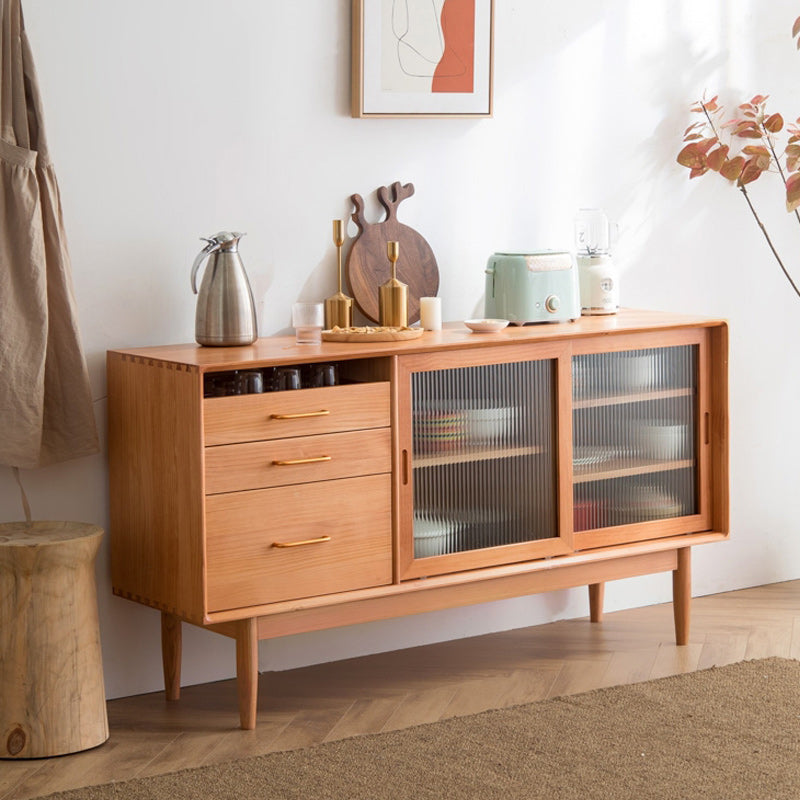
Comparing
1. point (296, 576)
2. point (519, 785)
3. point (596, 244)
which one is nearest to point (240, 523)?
point (296, 576)

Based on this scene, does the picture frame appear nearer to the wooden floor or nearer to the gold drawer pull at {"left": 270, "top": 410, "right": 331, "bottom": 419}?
the gold drawer pull at {"left": 270, "top": 410, "right": 331, "bottom": 419}

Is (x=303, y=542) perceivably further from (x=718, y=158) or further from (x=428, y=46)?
(x=718, y=158)

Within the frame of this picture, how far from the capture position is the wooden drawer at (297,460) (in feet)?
10.3

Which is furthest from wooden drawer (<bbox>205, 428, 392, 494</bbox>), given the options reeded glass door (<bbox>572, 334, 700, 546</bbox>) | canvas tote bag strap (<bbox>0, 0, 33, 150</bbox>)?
canvas tote bag strap (<bbox>0, 0, 33, 150</bbox>)

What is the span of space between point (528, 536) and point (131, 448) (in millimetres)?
1032

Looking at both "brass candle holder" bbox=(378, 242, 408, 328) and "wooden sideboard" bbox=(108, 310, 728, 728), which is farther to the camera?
"brass candle holder" bbox=(378, 242, 408, 328)

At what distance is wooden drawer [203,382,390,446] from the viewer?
3123 millimetres

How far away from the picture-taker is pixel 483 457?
11.7ft

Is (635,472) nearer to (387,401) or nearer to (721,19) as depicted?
(387,401)

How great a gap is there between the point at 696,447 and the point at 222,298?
141 centimetres

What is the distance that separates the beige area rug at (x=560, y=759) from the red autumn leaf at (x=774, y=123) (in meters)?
1.71

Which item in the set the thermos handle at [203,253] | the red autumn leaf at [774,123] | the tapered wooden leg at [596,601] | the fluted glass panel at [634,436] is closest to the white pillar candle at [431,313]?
the fluted glass panel at [634,436]

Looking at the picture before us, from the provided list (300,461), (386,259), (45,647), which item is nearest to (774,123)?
(386,259)

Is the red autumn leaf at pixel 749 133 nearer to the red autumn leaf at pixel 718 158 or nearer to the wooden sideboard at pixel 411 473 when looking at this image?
the red autumn leaf at pixel 718 158
